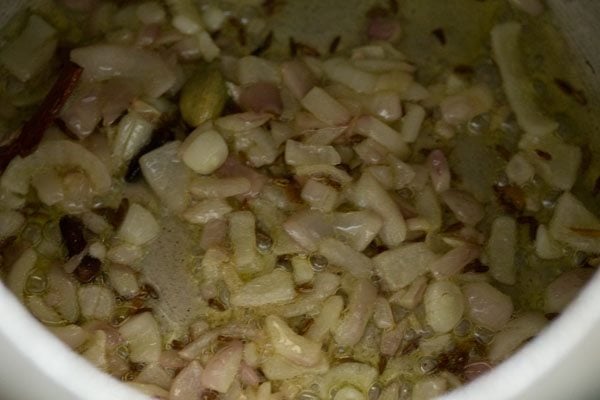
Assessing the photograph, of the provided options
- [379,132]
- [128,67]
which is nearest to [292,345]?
[379,132]

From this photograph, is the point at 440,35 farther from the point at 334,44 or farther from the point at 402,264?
the point at 402,264

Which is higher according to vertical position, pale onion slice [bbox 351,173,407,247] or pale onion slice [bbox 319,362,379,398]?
pale onion slice [bbox 351,173,407,247]

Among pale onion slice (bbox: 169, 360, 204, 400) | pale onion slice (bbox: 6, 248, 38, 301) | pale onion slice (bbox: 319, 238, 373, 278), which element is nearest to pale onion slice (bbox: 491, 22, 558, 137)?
pale onion slice (bbox: 319, 238, 373, 278)

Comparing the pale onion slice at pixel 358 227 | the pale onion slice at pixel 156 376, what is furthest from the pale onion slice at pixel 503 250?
the pale onion slice at pixel 156 376

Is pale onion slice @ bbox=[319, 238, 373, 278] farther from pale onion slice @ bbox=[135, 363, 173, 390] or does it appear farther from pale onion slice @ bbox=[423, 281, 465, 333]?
pale onion slice @ bbox=[135, 363, 173, 390]

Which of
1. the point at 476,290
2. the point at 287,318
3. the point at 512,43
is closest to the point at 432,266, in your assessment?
the point at 476,290

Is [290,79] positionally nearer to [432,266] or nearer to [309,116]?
[309,116]

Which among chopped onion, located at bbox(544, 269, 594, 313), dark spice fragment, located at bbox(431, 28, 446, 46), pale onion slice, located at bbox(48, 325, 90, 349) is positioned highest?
dark spice fragment, located at bbox(431, 28, 446, 46)

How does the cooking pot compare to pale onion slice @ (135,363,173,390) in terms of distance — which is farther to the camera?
pale onion slice @ (135,363,173,390)
